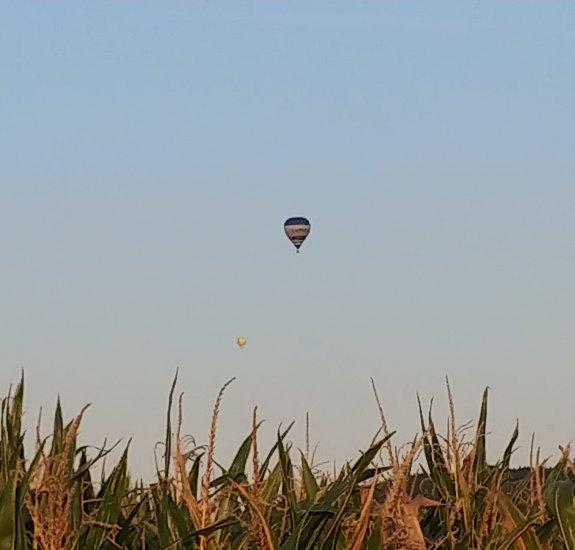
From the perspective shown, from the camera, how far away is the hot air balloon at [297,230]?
70.7 meters

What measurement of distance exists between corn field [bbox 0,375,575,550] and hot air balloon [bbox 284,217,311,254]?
65285 mm

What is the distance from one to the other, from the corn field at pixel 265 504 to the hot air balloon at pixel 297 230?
65285 millimetres

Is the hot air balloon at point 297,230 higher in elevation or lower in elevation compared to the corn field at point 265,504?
higher

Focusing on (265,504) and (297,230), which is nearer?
(265,504)

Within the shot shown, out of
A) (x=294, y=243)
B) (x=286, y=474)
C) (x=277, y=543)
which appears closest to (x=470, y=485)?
(x=286, y=474)

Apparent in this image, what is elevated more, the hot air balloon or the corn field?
the hot air balloon

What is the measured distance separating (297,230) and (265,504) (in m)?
67.3

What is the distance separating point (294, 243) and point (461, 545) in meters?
66.3

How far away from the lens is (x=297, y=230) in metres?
71.1

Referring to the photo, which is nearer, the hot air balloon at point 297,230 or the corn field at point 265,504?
the corn field at point 265,504

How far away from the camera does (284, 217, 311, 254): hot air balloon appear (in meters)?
70.7

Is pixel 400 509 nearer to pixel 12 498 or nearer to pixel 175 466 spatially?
pixel 175 466

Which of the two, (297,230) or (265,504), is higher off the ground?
(297,230)

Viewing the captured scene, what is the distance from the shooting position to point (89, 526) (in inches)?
172
